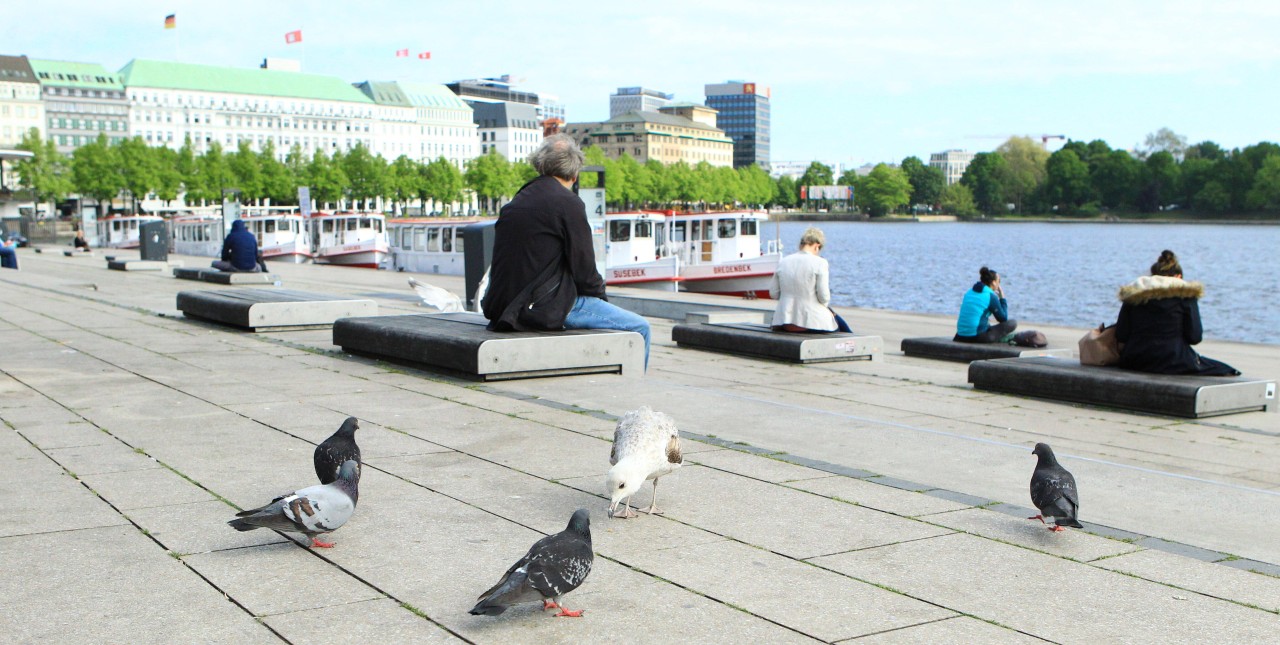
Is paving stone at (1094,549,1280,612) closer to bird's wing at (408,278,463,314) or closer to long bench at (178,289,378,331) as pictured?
bird's wing at (408,278,463,314)

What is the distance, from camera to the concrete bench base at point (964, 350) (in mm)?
13281

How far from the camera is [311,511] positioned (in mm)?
A: 4469

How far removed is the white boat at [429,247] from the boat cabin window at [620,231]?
5985mm

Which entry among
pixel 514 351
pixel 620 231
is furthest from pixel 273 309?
pixel 620 231

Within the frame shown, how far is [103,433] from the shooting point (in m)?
7.07

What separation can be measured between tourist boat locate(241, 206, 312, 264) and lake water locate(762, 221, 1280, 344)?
920 inches

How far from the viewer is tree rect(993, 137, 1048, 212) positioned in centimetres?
18225

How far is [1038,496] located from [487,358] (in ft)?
16.3

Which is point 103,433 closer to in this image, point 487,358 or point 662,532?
point 487,358

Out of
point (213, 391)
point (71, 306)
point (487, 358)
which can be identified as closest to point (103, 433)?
point (213, 391)

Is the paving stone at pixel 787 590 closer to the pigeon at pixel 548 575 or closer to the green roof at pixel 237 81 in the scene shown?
the pigeon at pixel 548 575

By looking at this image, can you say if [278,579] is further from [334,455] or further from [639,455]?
[639,455]

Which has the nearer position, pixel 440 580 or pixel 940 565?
pixel 440 580

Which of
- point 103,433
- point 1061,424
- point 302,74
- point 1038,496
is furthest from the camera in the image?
point 302,74
